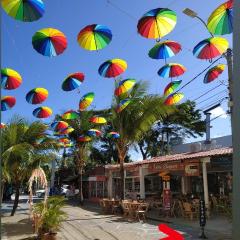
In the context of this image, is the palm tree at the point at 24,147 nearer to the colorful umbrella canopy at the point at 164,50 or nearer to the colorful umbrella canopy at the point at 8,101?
the colorful umbrella canopy at the point at 8,101

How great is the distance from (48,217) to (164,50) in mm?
6018

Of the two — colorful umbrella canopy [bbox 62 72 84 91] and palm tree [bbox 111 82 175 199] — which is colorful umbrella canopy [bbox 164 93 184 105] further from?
colorful umbrella canopy [bbox 62 72 84 91]

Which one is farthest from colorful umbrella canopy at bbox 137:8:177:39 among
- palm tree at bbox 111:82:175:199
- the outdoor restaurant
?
palm tree at bbox 111:82:175:199

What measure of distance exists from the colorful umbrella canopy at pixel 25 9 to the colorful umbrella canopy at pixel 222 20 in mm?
3926

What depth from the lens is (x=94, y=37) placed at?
1097 centimetres

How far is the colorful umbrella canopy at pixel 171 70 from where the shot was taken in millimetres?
13758

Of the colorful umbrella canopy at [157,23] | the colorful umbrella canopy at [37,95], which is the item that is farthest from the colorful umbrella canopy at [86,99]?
the colorful umbrella canopy at [157,23]

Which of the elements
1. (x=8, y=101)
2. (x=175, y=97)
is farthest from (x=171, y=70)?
(x=8, y=101)

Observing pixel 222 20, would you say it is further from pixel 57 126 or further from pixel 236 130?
pixel 57 126

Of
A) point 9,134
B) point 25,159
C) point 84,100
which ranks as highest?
point 84,100

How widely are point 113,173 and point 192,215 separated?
1522 centimetres

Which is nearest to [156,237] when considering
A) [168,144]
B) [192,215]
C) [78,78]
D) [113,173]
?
[192,215]

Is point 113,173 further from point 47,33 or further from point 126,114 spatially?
point 47,33

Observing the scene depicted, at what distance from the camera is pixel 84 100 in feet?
57.8
